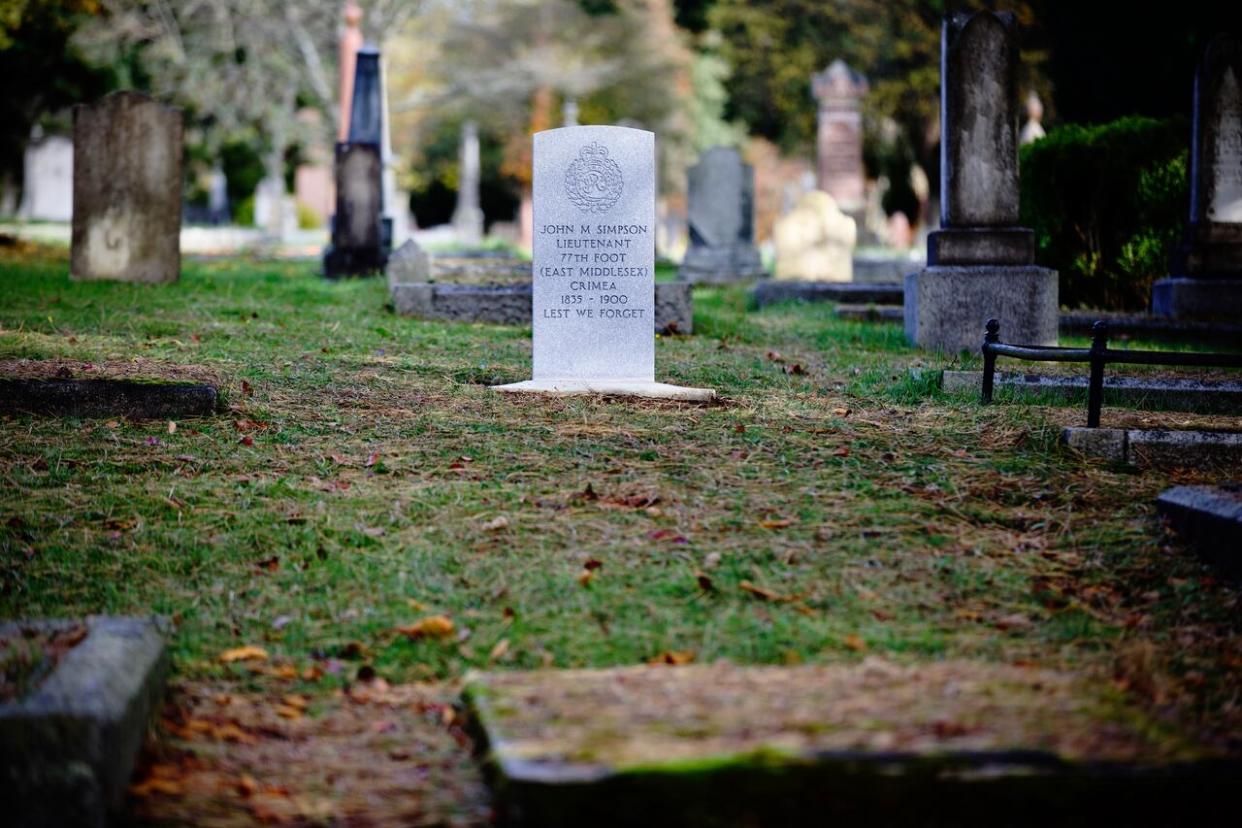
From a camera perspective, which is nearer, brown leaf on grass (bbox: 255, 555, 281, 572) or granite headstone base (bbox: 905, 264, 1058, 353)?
brown leaf on grass (bbox: 255, 555, 281, 572)

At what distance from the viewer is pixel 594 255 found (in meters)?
7.88

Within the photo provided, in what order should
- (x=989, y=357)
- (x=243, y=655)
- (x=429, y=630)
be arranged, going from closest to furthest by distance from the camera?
(x=243, y=655) → (x=429, y=630) → (x=989, y=357)

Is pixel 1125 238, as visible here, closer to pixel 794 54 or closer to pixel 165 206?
pixel 165 206

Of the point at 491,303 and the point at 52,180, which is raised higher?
the point at 52,180

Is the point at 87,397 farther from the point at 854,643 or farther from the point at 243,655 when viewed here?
the point at 854,643

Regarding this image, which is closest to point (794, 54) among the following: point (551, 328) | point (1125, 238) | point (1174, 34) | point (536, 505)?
point (1174, 34)

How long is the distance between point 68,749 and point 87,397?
380 centimetres

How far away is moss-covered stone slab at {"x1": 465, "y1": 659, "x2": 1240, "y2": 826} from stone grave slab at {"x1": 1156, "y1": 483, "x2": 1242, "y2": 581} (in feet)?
5.50

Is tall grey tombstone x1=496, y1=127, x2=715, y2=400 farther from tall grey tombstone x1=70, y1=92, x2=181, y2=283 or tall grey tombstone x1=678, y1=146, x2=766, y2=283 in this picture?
tall grey tombstone x1=678, y1=146, x2=766, y2=283

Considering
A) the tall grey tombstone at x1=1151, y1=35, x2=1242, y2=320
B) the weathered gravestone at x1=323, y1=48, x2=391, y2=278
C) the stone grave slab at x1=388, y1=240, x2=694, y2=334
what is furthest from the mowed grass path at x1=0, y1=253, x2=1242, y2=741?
the weathered gravestone at x1=323, y1=48, x2=391, y2=278

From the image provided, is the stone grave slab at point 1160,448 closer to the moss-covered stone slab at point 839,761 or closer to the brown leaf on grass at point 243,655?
the moss-covered stone slab at point 839,761

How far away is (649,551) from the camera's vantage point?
17.1 ft

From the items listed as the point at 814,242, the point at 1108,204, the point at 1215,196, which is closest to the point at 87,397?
the point at 1215,196

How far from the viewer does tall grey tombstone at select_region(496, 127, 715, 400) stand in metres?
7.83
